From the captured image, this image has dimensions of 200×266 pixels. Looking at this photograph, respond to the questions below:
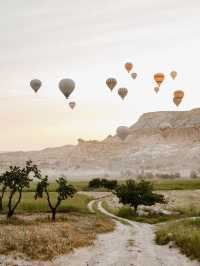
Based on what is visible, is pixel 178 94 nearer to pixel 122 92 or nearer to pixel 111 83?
pixel 122 92

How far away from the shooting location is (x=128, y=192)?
292 feet

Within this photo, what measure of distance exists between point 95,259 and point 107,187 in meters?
145

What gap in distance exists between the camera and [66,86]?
83375 mm

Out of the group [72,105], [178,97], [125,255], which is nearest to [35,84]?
[72,105]

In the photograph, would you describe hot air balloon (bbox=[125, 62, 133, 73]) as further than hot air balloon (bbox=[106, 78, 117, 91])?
Yes

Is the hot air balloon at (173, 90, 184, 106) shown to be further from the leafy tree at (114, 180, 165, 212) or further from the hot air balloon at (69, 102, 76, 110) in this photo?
the leafy tree at (114, 180, 165, 212)

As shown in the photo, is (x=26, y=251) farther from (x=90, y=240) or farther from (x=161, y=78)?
(x=161, y=78)

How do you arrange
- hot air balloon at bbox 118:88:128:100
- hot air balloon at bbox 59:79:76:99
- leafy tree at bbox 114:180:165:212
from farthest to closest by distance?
hot air balloon at bbox 118:88:128:100
leafy tree at bbox 114:180:165:212
hot air balloon at bbox 59:79:76:99

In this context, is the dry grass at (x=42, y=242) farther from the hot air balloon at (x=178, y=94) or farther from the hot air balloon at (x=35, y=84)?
the hot air balloon at (x=178, y=94)

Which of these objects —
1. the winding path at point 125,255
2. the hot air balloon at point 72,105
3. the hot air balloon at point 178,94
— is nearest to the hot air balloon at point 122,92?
the hot air balloon at point 72,105

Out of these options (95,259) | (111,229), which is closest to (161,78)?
(111,229)

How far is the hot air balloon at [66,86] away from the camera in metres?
83.3

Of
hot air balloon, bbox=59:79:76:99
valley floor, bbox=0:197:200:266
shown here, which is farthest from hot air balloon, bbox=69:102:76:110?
valley floor, bbox=0:197:200:266

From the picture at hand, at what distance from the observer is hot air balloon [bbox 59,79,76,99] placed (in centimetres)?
8331
